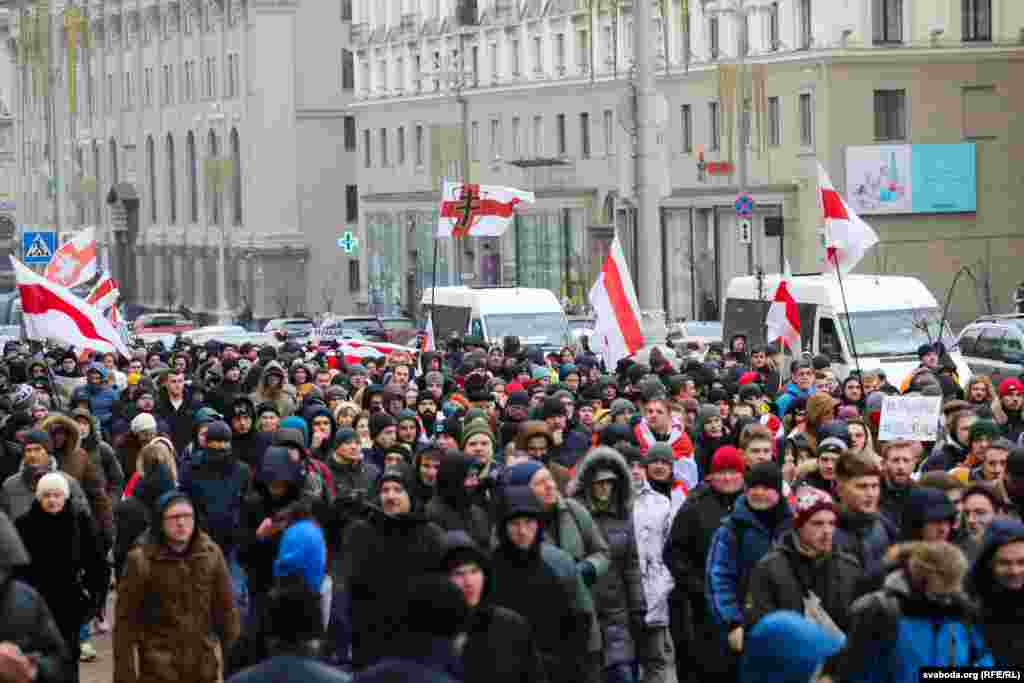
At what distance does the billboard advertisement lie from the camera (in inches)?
2247

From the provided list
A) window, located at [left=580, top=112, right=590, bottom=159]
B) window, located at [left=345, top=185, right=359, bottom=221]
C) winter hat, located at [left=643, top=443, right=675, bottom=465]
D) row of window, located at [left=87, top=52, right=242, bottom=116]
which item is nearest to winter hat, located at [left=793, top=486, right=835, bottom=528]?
winter hat, located at [left=643, top=443, right=675, bottom=465]

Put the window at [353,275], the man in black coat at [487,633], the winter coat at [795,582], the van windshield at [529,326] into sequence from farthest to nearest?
the window at [353,275] → the van windshield at [529,326] → the winter coat at [795,582] → the man in black coat at [487,633]

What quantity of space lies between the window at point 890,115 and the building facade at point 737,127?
4 cm

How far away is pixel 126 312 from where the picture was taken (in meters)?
96.9

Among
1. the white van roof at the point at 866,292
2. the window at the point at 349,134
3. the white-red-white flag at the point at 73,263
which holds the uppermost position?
the window at the point at 349,134

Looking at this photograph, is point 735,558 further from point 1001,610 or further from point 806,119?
point 806,119

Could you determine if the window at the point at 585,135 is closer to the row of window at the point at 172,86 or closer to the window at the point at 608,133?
the window at the point at 608,133

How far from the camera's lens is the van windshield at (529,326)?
38.0 metres

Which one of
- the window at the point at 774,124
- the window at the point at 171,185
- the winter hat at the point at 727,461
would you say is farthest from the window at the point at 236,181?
the winter hat at the point at 727,461

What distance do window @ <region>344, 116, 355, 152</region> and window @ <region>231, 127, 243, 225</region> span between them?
3.91 metres

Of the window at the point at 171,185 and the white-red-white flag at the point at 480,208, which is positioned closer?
the white-red-white flag at the point at 480,208

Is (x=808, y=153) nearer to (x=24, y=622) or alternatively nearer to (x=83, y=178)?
(x=24, y=622)

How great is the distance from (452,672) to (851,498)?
12.6 ft

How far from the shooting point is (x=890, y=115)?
57.5m
